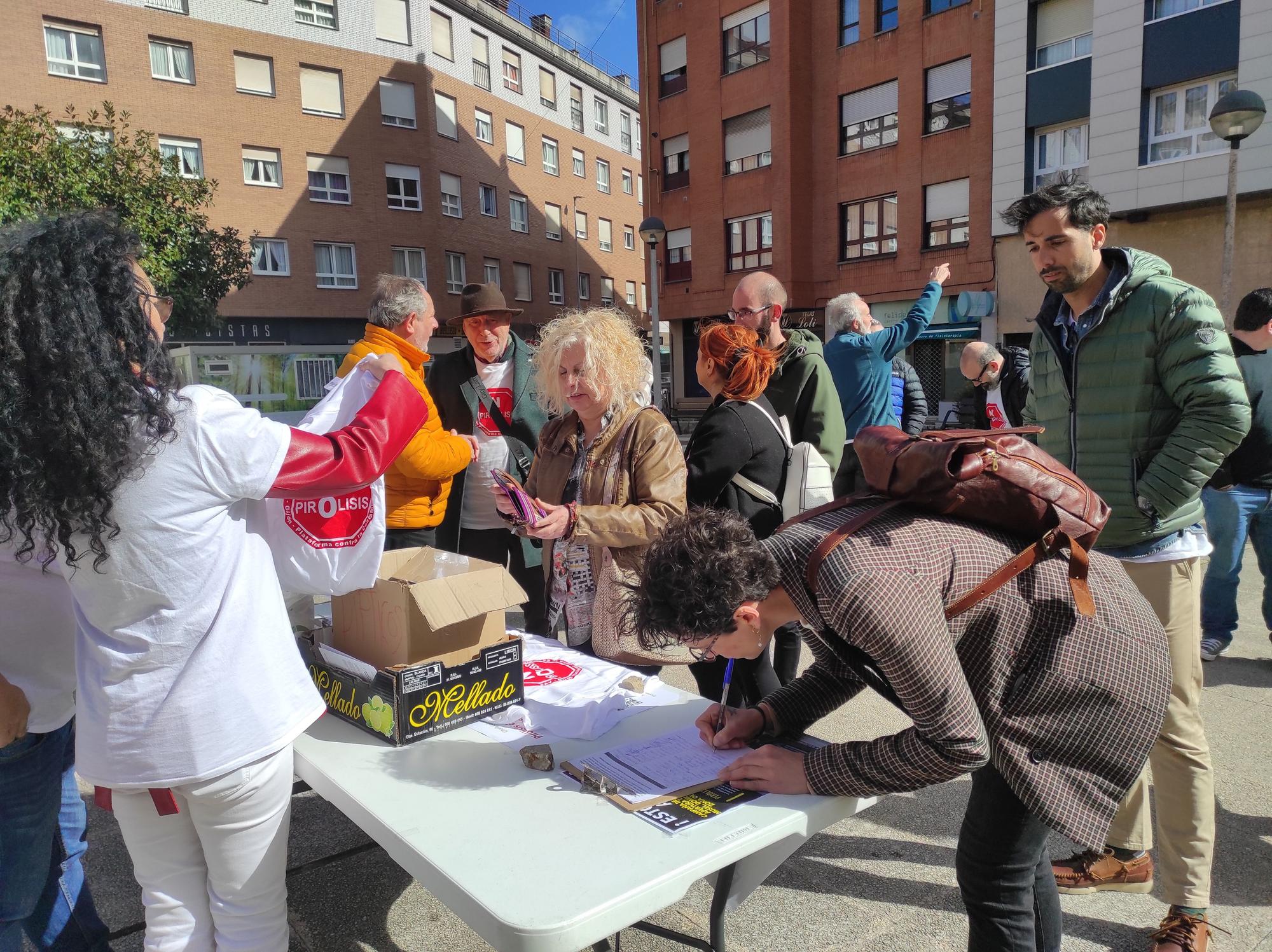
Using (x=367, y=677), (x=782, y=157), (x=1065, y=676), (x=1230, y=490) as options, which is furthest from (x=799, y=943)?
(x=782, y=157)

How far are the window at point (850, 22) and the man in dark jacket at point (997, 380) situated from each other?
1679 centimetres

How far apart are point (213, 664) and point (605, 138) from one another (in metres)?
37.6

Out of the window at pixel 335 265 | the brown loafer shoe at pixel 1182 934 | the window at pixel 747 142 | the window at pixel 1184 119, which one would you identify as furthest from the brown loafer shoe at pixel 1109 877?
the window at pixel 335 265

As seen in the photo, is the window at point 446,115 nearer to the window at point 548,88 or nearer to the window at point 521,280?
the window at point 521,280

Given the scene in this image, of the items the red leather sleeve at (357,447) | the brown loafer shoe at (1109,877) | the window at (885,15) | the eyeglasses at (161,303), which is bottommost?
the brown loafer shoe at (1109,877)

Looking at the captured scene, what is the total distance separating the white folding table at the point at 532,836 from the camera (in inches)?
50.1

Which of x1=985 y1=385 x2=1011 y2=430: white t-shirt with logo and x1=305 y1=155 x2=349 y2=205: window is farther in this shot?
x1=305 y1=155 x2=349 y2=205: window

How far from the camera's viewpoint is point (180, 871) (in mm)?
1623

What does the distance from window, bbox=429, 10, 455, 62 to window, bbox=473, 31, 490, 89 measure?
0.98 metres

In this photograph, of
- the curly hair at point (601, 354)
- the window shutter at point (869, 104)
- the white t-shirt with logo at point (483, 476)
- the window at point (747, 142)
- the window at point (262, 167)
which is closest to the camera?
A: the curly hair at point (601, 354)

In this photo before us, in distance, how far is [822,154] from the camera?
69.7 feet

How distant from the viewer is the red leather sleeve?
1.53 m

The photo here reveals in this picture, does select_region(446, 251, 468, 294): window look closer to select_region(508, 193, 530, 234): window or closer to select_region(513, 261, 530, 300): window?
select_region(513, 261, 530, 300): window

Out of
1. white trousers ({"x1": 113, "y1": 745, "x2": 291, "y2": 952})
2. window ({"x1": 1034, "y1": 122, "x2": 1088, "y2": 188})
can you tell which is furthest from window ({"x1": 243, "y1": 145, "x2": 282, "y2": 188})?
white trousers ({"x1": 113, "y1": 745, "x2": 291, "y2": 952})
